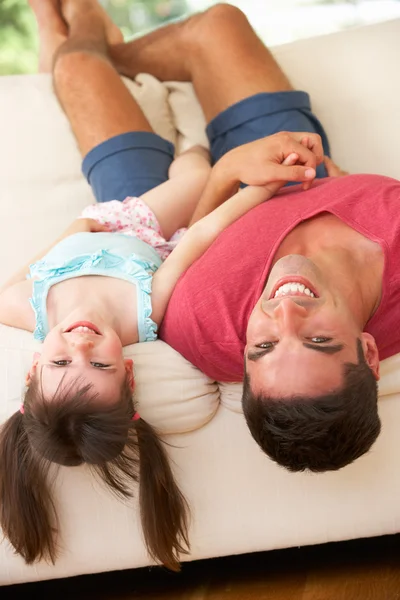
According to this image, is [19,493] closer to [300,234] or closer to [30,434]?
[30,434]

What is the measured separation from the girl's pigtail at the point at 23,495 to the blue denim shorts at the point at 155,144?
70 centimetres

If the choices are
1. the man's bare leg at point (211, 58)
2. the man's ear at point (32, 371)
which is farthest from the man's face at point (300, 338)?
the man's bare leg at point (211, 58)

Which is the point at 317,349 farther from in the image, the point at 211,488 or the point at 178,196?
the point at 178,196

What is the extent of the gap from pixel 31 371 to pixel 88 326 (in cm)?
14

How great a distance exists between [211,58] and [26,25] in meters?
1.07

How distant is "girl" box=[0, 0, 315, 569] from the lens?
128cm

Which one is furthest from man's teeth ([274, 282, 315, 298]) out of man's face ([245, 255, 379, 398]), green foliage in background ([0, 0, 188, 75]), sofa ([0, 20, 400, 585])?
green foliage in background ([0, 0, 188, 75])

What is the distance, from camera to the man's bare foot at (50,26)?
7.09 feet

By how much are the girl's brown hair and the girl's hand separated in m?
0.46

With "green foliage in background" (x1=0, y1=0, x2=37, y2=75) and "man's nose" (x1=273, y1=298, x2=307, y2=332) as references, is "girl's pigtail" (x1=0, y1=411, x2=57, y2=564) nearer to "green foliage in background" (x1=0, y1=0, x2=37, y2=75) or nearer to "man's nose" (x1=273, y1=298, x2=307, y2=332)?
"man's nose" (x1=273, y1=298, x2=307, y2=332)

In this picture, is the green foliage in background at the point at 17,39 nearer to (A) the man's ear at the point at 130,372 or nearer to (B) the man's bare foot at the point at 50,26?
(B) the man's bare foot at the point at 50,26

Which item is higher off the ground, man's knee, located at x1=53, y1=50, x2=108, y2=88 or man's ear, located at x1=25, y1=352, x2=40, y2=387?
man's knee, located at x1=53, y1=50, x2=108, y2=88

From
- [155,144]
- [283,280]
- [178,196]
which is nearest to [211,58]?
[155,144]

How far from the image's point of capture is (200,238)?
5.00 feet
